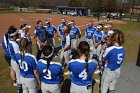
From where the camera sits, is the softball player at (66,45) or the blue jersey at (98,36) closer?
the softball player at (66,45)

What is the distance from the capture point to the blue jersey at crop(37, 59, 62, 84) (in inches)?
222

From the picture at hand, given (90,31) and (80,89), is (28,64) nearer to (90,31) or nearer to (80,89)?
(80,89)

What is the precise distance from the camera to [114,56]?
6.74m

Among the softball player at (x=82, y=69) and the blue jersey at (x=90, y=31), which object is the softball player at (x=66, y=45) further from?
the softball player at (x=82, y=69)

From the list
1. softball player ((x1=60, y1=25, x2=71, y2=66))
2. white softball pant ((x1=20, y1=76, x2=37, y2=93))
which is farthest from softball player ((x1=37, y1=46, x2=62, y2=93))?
softball player ((x1=60, y1=25, x2=71, y2=66))

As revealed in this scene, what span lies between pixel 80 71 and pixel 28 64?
137 cm

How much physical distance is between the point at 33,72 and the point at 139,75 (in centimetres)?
569

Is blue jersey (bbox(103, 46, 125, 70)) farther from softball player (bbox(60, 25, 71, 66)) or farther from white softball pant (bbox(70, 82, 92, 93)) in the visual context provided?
softball player (bbox(60, 25, 71, 66))

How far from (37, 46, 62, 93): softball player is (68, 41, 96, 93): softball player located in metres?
0.33

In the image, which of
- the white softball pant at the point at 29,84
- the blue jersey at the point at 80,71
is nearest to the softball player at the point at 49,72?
the blue jersey at the point at 80,71

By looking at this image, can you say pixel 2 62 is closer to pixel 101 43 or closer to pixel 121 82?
pixel 101 43

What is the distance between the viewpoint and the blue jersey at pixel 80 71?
5.47 meters

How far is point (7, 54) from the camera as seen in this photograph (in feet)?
28.0

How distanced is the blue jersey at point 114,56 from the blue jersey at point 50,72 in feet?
5.22
